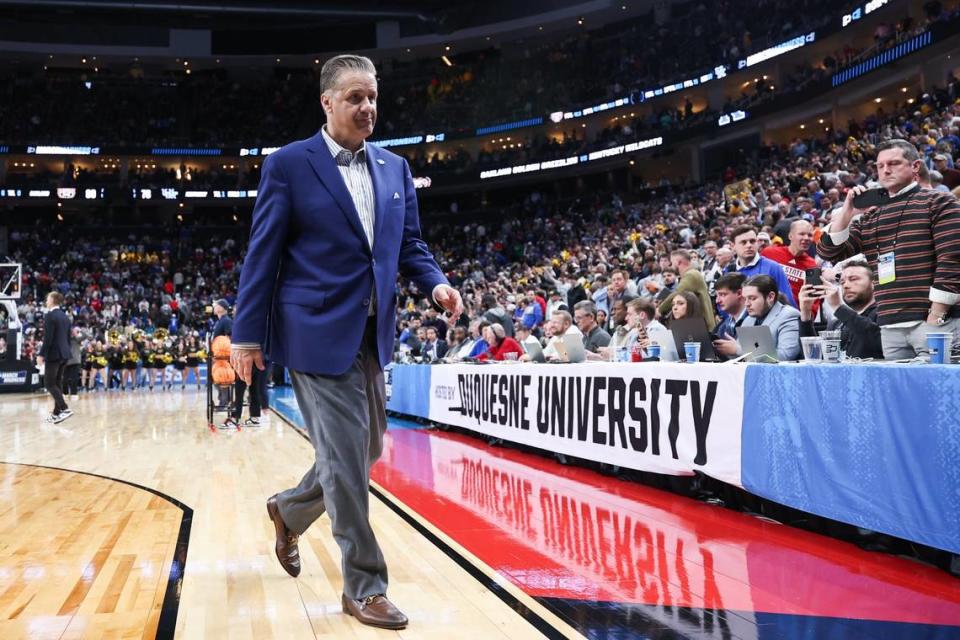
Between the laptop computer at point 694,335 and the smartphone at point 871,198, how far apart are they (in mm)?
1145

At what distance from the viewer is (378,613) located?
2584mm

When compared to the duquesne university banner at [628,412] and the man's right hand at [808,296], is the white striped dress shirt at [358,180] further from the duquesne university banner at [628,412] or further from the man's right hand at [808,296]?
the man's right hand at [808,296]

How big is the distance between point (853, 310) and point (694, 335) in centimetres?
93

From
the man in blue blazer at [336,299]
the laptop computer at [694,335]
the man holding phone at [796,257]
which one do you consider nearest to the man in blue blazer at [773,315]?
the laptop computer at [694,335]

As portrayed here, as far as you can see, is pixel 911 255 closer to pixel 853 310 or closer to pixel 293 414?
pixel 853 310

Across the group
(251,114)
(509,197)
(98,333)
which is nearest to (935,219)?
(98,333)

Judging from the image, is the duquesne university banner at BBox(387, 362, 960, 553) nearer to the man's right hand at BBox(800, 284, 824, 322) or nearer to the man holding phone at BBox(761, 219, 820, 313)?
the man's right hand at BBox(800, 284, 824, 322)

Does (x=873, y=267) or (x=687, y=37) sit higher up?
(x=687, y=37)

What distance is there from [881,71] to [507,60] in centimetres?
1676

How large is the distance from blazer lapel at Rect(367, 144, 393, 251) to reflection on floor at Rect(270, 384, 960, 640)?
1.48 meters

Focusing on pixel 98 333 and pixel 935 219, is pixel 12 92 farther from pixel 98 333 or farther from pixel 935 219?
pixel 935 219

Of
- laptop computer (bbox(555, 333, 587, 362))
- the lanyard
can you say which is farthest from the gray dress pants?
laptop computer (bbox(555, 333, 587, 362))

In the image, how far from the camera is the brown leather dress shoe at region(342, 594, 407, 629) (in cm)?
257

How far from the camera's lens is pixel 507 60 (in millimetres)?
35031
